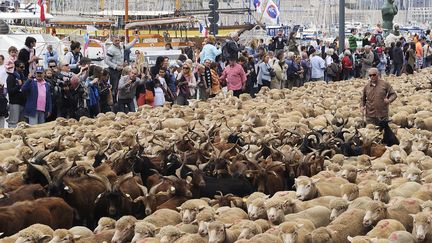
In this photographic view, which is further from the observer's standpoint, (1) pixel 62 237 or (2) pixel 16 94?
(2) pixel 16 94

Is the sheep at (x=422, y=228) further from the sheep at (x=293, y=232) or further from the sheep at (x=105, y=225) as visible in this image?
the sheep at (x=105, y=225)

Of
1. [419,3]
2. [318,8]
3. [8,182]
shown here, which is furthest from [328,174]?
[419,3]

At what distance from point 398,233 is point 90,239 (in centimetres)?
294

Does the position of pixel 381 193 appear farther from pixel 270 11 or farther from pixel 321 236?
pixel 270 11

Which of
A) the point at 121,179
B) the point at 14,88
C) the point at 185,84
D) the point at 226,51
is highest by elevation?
the point at 226,51

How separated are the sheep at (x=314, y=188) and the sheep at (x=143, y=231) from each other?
2532 millimetres

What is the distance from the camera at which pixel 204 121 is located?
1702 cm

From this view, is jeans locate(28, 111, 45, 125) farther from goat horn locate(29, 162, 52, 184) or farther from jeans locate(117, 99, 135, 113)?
Answer: goat horn locate(29, 162, 52, 184)

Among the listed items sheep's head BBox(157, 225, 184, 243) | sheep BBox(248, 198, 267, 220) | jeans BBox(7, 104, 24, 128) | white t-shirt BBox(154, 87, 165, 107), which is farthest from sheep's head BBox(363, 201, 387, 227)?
white t-shirt BBox(154, 87, 165, 107)

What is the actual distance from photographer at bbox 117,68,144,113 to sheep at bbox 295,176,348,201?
8.34m

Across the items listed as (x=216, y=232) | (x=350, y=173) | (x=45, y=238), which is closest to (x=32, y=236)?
(x=45, y=238)

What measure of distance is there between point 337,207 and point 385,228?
114cm

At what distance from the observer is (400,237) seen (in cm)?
868

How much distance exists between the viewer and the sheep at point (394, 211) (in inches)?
371
